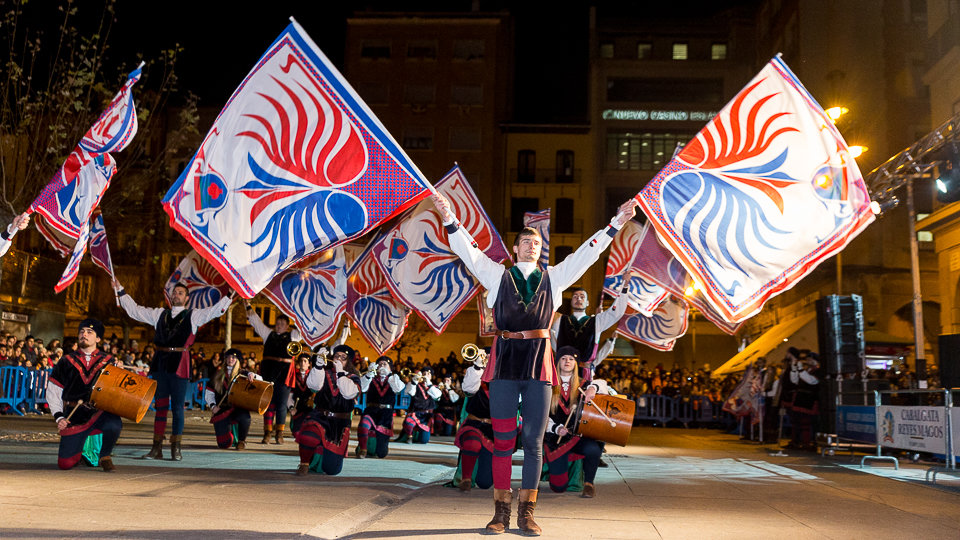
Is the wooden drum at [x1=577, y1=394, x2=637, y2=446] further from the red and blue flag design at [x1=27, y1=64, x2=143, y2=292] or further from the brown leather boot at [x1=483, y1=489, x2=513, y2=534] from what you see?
the red and blue flag design at [x1=27, y1=64, x2=143, y2=292]

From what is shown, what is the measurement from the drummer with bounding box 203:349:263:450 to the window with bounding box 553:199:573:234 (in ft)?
127

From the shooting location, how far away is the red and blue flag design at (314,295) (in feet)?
47.9

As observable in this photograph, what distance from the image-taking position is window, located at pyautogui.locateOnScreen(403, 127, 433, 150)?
169 feet

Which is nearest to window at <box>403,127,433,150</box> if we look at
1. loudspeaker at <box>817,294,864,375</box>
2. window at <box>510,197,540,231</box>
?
window at <box>510,197,540,231</box>

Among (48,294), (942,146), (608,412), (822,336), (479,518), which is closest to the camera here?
(479,518)

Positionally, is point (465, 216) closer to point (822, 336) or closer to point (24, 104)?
point (822, 336)

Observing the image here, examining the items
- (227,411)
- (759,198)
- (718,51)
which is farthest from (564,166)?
(759,198)

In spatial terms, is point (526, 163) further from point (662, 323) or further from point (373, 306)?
point (662, 323)

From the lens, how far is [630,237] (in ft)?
53.7

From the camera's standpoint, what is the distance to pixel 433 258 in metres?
15.9

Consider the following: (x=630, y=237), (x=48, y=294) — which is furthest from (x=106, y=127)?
(x=48, y=294)

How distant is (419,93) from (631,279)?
128 ft

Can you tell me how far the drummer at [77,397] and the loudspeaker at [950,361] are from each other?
42.4ft

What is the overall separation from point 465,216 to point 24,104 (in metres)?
9.36
